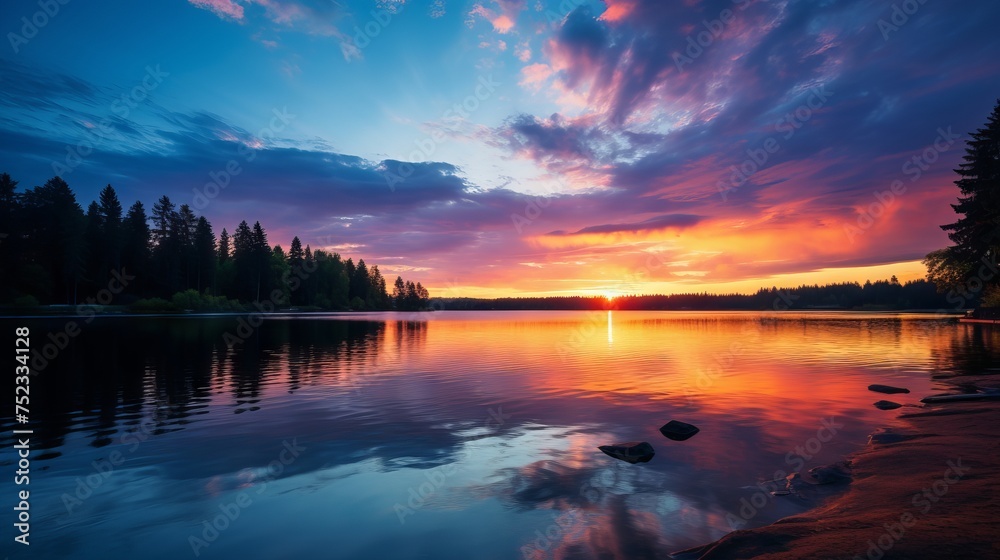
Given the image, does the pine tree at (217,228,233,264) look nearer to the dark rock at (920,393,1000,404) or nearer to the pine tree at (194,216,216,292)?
the pine tree at (194,216,216,292)

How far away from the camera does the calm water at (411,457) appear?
400 inches

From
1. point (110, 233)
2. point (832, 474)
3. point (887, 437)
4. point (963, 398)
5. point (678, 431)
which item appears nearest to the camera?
point (832, 474)

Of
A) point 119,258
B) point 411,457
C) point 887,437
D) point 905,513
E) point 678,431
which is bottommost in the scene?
point 411,457

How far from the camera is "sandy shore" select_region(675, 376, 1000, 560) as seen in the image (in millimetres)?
7629

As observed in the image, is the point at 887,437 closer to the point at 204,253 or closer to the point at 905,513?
the point at 905,513

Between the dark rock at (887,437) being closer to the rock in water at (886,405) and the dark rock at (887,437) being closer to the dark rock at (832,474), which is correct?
the dark rock at (832,474)

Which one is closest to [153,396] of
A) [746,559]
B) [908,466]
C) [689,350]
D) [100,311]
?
[746,559]

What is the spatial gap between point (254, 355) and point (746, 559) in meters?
46.6

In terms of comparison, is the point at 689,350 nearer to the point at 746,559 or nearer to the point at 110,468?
the point at 746,559

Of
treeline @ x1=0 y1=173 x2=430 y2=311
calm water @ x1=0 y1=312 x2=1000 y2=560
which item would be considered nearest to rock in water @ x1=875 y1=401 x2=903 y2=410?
calm water @ x1=0 y1=312 x2=1000 y2=560

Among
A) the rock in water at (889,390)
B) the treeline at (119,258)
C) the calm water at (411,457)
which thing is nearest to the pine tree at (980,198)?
the calm water at (411,457)

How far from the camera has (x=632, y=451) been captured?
15.4 m

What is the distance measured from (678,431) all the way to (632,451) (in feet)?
12.0

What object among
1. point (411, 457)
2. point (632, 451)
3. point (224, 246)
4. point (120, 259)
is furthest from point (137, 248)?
point (632, 451)
